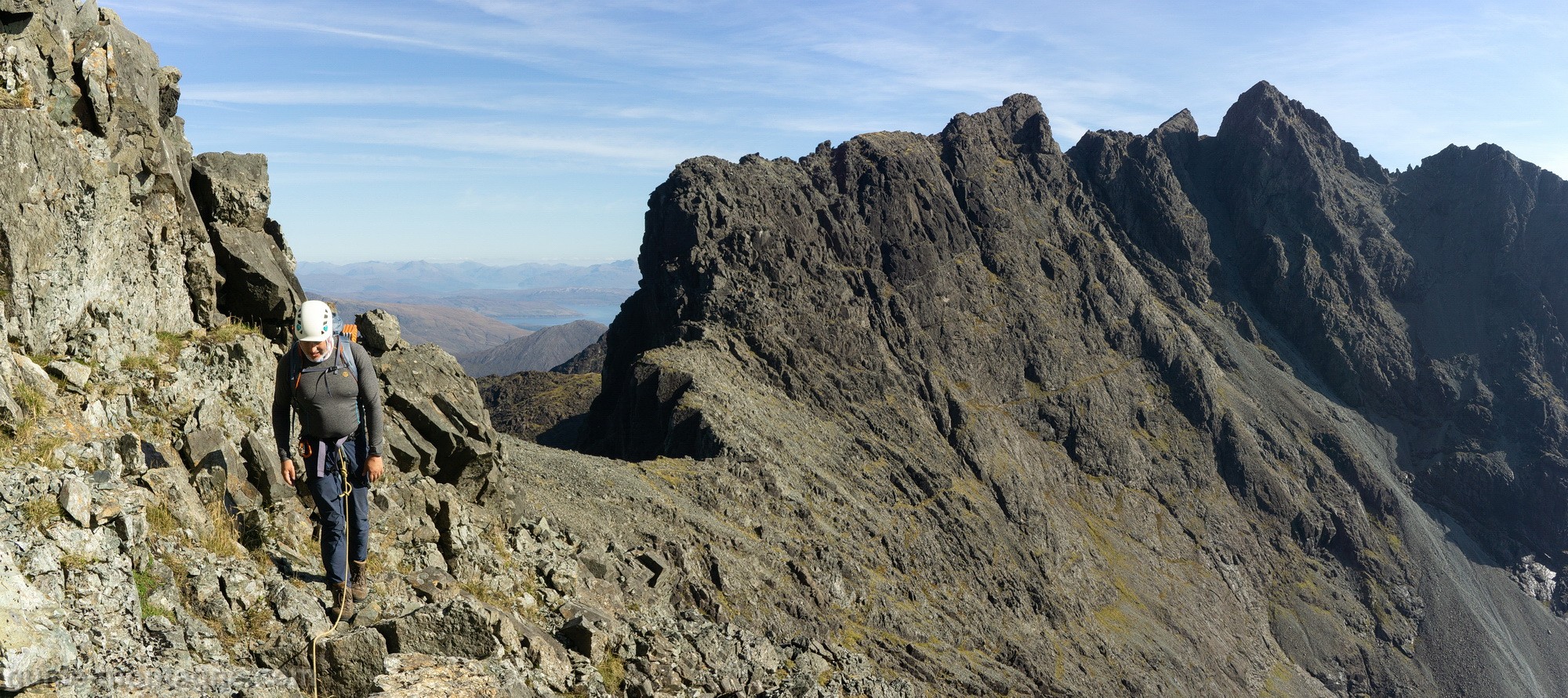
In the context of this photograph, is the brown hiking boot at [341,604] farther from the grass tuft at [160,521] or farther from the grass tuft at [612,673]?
the grass tuft at [612,673]

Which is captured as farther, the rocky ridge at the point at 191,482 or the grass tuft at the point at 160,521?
the grass tuft at the point at 160,521

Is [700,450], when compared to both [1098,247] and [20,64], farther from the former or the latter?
[1098,247]

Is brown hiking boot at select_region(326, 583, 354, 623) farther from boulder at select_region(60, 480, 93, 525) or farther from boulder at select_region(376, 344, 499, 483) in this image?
boulder at select_region(376, 344, 499, 483)

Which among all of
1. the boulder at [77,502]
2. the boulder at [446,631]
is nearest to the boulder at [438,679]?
the boulder at [446,631]

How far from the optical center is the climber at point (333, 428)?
12164 millimetres

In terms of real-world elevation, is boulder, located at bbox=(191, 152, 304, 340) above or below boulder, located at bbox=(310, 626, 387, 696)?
above

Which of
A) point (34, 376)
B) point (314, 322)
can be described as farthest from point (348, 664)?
point (34, 376)

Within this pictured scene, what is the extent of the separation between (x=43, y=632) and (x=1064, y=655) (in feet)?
229

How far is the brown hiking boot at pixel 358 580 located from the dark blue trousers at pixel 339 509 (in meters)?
0.21

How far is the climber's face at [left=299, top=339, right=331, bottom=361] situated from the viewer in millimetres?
11984

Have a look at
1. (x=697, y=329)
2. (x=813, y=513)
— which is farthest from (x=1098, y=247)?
(x=813, y=513)

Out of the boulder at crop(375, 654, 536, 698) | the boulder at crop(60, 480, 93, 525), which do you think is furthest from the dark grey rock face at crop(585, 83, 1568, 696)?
the boulder at crop(60, 480, 93, 525)

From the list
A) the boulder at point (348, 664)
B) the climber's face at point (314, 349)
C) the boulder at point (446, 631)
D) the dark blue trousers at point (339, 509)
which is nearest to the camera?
the boulder at point (348, 664)

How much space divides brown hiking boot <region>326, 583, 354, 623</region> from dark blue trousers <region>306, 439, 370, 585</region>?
0.12 m
